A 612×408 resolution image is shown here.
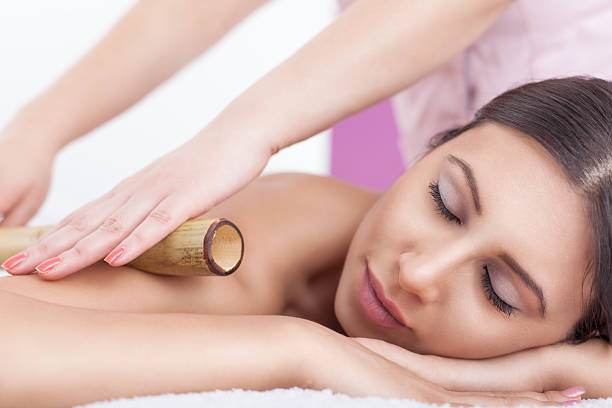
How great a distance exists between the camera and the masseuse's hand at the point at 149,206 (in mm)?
893

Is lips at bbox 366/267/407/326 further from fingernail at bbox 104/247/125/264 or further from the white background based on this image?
the white background

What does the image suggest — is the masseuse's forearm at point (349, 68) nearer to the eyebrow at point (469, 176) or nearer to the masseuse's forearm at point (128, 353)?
the eyebrow at point (469, 176)

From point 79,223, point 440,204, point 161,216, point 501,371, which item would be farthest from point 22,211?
point 501,371

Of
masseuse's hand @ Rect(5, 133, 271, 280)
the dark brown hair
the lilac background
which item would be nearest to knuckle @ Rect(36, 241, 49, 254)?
masseuse's hand @ Rect(5, 133, 271, 280)

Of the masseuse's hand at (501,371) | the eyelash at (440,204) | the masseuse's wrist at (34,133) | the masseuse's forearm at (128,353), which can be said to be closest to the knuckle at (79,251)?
the masseuse's forearm at (128,353)

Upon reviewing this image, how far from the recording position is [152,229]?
905mm

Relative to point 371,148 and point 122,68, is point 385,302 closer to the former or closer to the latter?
point 122,68

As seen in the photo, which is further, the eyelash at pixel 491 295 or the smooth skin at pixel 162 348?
the eyelash at pixel 491 295

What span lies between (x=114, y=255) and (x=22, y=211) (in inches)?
23.8

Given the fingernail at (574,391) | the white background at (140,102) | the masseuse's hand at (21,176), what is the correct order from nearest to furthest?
the fingernail at (574,391) → the masseuse's hand at (21,176) → the white background at (140,102)

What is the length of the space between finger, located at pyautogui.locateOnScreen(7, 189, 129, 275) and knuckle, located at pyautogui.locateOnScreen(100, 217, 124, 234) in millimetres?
29

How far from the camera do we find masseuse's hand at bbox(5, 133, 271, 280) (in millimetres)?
893

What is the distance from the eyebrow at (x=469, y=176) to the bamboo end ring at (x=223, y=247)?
12.3 inches

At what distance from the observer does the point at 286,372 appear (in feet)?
2.56
